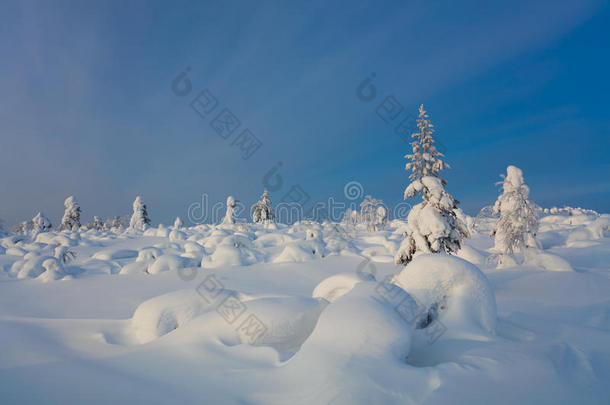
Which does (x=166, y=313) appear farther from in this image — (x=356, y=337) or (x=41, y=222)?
(x=41, y=222)

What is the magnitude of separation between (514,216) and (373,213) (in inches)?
1104

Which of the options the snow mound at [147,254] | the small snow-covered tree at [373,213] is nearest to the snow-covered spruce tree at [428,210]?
the snow mound at [147,254]

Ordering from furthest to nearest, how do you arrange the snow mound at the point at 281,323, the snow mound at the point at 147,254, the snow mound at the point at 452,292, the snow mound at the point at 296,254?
the snow mound at the point at 296,254 → the snow mound at the point at 147,254 → the snow mound at the point at 452,292 → the snow mound at the point at 281,323

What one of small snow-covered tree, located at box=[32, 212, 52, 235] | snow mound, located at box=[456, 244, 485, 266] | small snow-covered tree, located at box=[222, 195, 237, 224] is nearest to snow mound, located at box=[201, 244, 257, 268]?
snow mound, located at box=[456, 244, 485, 266]

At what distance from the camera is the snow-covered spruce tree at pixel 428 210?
12000 mm

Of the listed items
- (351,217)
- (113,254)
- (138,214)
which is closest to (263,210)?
(351,217)

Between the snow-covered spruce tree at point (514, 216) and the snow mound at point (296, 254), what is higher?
the snow-covered spruce tree at point (514, 216)

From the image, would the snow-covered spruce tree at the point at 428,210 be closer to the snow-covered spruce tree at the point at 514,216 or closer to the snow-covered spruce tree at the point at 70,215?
the snow-covered spruce tree at the point at 514,216

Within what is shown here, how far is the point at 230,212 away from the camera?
130 feet

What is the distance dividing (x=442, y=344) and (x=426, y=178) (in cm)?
958

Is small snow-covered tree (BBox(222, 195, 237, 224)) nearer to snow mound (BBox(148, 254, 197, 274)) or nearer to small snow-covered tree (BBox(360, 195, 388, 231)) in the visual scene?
small snow-covered tree (BBox(360, 195, 388, 231))

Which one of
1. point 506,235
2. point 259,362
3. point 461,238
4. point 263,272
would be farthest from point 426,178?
point 259,362

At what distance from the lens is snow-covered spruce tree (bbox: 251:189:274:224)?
4275 centimetres

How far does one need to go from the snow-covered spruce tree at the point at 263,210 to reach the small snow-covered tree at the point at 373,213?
13839 mm
